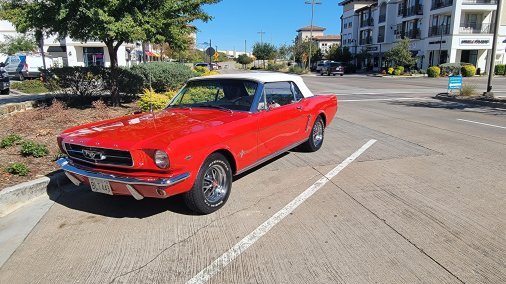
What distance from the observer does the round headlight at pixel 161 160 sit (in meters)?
3.83

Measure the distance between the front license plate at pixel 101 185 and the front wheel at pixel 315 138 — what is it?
378 cm

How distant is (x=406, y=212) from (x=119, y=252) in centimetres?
306

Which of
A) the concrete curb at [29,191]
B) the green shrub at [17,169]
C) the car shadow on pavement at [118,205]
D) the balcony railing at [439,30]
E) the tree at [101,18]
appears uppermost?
the balcony railing at [439,30]

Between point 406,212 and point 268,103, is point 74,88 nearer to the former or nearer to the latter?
point 268,103

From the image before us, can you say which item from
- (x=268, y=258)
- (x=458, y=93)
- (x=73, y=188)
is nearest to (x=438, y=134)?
(x=268, y=258)

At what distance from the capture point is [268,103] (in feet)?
18.0

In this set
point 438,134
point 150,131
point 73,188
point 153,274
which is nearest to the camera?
point 153,274

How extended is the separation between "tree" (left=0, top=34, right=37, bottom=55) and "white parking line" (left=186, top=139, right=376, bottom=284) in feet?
186

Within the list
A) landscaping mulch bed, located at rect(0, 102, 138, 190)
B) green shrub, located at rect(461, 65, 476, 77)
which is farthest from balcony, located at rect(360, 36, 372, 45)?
landscaping mulch bed, located at rect(0, 102, 138, 190)

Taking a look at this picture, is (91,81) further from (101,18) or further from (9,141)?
(9,141)

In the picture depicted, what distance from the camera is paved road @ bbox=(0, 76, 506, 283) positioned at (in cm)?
325

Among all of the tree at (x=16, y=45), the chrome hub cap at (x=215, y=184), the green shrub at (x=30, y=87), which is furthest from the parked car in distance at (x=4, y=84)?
the tree at (x=16, y=45)

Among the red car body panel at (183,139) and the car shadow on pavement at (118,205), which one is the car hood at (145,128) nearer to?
the red car body panel at (183,139)

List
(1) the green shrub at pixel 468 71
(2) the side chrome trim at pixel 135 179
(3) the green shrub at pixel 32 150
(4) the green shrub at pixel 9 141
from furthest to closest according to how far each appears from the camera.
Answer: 1. (1) the green shrub at pixel 468 71
2. (4) the green shrub at pixel 9 141
3. (3) the green shrub at pixel 32 150
4. (2) the side chrome trim at pixel 135 179
